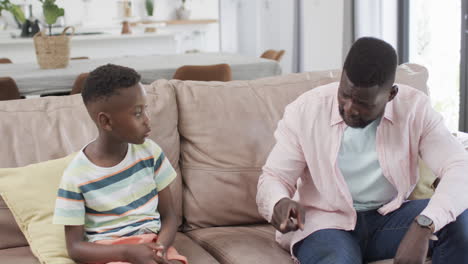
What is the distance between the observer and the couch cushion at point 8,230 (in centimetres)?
166

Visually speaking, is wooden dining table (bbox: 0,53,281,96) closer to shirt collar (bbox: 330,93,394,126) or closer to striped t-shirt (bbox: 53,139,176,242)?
striped t-shirt (bbox: 53,139,176,242)

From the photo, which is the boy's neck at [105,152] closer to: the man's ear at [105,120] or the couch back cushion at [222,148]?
the man's ear at [105,120]

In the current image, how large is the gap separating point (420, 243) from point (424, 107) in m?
0.40

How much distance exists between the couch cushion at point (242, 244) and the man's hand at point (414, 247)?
0.31m

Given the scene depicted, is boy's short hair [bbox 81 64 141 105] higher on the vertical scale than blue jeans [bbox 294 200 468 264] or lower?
higher

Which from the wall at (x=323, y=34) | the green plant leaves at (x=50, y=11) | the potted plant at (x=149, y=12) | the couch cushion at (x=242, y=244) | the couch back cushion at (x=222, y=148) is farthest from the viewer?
the potted plant at (x=149, y=12)

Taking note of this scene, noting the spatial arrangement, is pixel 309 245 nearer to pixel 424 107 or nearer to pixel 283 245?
pixel 283 245

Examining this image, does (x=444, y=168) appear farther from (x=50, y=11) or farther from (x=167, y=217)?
(x=50, y=11)

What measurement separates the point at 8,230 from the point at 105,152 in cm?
42

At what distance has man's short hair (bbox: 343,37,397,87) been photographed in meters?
1.40

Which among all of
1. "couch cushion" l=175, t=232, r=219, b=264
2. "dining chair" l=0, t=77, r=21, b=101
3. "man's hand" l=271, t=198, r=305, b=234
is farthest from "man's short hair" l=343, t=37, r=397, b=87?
"dining chair" l=0, t=77, r=21, b=101

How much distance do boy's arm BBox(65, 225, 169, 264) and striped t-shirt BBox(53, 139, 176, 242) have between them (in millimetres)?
37

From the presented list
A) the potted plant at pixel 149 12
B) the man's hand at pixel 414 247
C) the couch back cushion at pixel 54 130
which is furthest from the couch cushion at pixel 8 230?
the potted plant at pixel 149 12

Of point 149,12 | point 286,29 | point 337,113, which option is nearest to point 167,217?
point 337,113
